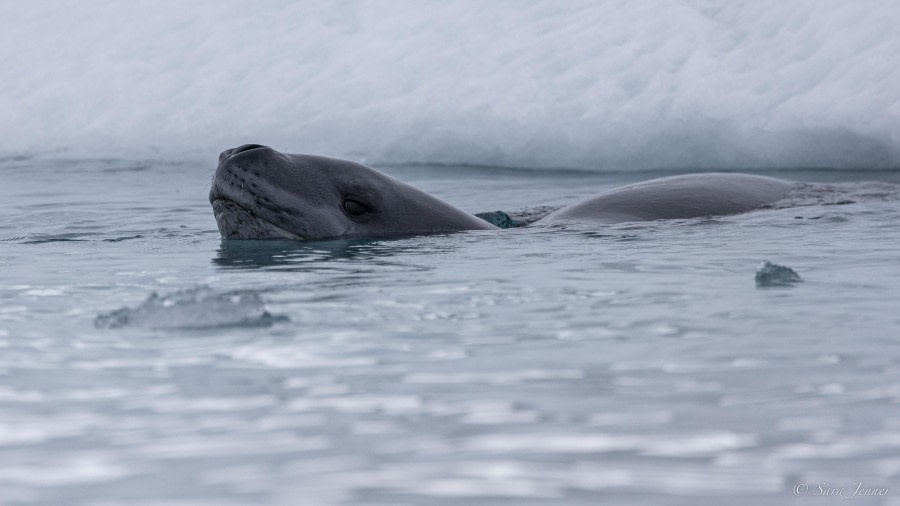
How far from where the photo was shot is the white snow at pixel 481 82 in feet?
33.4

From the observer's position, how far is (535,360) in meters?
2.62

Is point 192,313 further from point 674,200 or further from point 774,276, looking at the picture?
point 674,200

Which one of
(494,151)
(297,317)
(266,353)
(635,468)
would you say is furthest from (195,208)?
(635,468)

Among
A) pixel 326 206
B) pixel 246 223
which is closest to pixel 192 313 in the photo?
pixel 246 223

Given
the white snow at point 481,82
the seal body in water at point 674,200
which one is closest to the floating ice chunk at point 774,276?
the seal body in water at point 674,200

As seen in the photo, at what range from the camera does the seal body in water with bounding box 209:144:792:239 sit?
17.3 ft

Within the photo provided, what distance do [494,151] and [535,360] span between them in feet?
27.5

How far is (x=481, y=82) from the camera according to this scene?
11.5 metres

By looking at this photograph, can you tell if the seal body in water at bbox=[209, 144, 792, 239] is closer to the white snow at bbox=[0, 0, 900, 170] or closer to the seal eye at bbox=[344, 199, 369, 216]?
the seal eye at bbox=[344, 199, 369, 216]

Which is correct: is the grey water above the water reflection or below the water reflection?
below

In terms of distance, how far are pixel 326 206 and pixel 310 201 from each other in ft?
0.26

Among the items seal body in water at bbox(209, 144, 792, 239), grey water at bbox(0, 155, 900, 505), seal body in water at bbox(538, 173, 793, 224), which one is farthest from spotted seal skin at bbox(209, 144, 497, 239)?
seal body in water at bbox(538, 173, 793, 224)

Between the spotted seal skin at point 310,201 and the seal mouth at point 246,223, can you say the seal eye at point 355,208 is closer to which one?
the spotted seal skin at point 310,201

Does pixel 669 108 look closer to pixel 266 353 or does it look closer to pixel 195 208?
pixel 195 208
